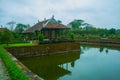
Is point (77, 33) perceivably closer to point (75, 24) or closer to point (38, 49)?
point (75, 24)

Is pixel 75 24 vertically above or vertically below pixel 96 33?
above

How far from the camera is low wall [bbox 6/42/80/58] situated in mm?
16861

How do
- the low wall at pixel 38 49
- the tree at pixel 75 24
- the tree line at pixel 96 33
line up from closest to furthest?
the low wall at pixel 38 49 < the tree line at pixel 96 33 < the tree at pixel 75 24

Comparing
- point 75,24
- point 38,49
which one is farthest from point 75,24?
point 38,49

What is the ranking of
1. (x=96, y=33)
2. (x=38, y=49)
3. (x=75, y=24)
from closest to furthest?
1. (x=38, y=49)
2. (x=96, y=33)
3. (x=75, y=24)

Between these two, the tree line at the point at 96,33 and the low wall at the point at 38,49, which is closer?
the low wall at the point at 38,49

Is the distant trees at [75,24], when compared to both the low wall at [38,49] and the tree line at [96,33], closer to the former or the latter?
the tree line at [96,33]

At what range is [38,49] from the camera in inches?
723

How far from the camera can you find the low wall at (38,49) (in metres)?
16.9

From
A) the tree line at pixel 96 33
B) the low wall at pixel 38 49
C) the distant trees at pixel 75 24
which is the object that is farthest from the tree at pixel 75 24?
the low wall at pixel 38 49

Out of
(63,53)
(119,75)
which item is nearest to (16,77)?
(119,75)

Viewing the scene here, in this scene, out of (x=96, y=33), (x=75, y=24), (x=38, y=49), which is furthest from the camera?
(x=75, y=24)

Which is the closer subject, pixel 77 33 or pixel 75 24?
pixel 77 33

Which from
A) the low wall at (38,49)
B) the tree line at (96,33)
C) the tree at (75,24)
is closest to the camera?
the low wall at (38,49)
